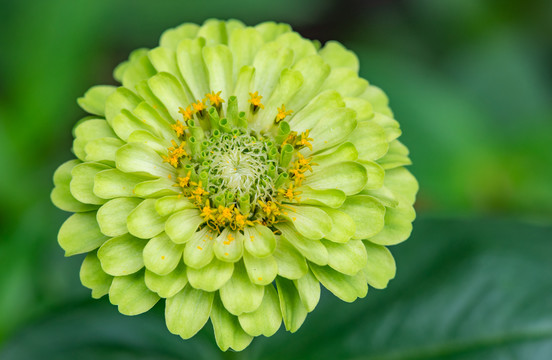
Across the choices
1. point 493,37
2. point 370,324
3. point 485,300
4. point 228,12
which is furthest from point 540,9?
point 370,324

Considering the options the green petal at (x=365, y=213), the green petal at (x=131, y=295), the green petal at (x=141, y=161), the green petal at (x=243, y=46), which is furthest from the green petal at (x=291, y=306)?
the green petal at (x=243, y=46)

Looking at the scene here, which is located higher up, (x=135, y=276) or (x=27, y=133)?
(x=27, y=133)

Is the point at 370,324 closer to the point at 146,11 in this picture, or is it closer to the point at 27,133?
the point at 27,133

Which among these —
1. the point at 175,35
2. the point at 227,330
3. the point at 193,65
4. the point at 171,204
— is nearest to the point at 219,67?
the point at 193,65

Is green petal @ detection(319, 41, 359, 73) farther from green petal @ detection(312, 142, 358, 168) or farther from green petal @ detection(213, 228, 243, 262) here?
green petal @ detection(213, 228, 243, 262)

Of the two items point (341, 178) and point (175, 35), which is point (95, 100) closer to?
Result: point (175, 35)

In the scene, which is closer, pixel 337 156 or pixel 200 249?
pixel 200 249
